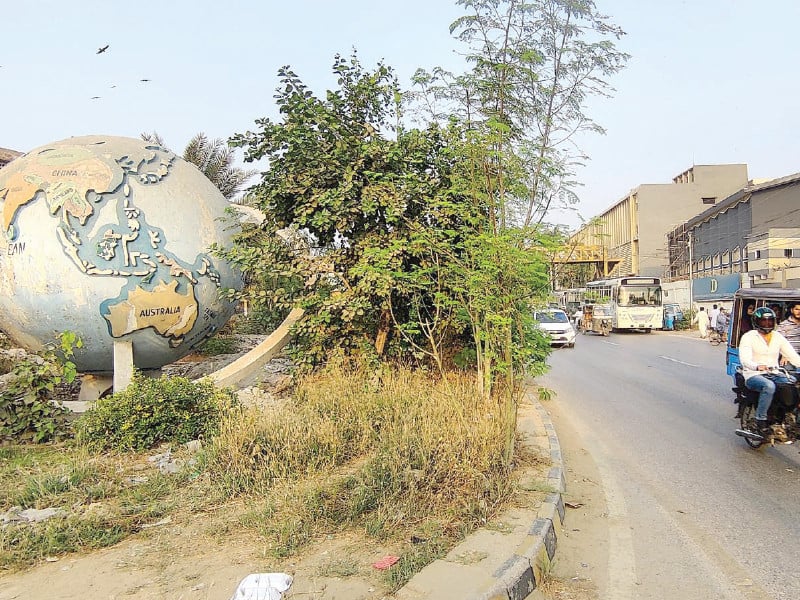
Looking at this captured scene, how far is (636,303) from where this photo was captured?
1150 inches

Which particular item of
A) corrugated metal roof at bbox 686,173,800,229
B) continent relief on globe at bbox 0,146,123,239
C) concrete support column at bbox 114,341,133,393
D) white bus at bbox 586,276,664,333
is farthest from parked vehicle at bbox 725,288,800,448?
corrugated metal roof at bbox 686,173,800,229

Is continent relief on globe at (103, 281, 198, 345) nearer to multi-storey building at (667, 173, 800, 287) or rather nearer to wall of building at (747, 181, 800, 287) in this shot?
wall of building at (747, 181, 800, 287)

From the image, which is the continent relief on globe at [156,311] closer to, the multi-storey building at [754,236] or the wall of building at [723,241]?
the multi-storey building at [754,236]

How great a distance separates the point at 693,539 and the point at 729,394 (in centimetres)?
758

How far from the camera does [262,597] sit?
329 cm

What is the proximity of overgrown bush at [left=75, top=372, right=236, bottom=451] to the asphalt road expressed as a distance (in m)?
4.25

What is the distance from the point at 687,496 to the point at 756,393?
1.93 m

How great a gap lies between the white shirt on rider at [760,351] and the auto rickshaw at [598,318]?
23.1m

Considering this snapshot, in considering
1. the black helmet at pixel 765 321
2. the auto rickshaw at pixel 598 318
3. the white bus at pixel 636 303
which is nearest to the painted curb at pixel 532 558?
the black helmet at pixel 765 321

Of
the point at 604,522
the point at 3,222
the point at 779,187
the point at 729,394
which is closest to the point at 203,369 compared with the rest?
the point at 3,222

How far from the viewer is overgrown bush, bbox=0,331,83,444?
22.2 feet

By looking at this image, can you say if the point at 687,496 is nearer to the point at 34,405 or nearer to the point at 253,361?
the point at 253,361

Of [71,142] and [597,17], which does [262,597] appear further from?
[597,17]

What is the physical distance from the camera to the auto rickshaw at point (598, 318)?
30031mm
